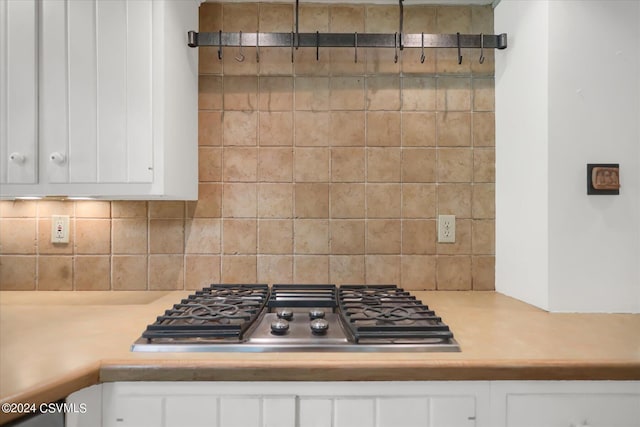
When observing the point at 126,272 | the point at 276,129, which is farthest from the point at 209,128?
the point at 126,272

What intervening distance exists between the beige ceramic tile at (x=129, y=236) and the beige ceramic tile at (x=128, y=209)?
22mm

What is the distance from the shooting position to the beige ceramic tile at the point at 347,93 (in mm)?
1740

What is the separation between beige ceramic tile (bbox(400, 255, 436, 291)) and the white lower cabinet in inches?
30.4

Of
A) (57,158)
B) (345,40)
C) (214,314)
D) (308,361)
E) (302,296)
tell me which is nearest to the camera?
(308,361)

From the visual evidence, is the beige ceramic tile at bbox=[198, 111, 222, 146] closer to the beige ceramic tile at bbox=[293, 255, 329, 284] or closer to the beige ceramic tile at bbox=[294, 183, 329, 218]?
the beige ceramic tile at bbox=[294, 183, 329, 218]

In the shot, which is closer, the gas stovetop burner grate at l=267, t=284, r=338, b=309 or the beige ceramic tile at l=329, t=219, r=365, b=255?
the gas stovetop burner grate at l=267, t=284, r=338, b=309

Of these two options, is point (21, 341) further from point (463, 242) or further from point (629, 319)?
point (629, 319)

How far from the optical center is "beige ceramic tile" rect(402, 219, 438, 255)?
1755mm

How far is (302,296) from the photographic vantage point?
1474mm

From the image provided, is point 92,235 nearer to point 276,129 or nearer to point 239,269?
point 239,269

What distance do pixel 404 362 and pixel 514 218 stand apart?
0.92 meters

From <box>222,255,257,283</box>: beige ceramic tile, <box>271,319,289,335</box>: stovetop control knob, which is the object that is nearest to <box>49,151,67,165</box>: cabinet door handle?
<box>222,255,257,283</box>: beige ceramic tile

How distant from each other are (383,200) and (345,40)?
67 centimetres

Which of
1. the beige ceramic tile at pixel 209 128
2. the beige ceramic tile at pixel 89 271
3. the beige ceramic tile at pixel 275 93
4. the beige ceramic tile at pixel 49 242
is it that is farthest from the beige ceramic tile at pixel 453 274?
the beige ceramic tile at pixel 49 242
